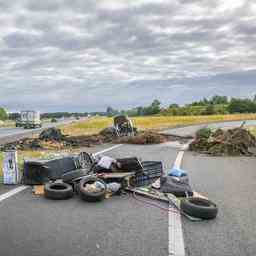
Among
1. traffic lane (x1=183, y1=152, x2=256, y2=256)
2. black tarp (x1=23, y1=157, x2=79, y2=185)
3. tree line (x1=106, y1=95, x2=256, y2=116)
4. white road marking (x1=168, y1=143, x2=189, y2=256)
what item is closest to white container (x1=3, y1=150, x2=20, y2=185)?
black tarp (x1=23, y1=157, x2=79, y2=185)

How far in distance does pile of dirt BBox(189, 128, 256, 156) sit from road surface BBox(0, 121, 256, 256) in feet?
23.6

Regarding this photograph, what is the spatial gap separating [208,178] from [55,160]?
4.06 meters

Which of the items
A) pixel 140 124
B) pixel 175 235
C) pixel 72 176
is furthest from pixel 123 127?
pixel 140 124

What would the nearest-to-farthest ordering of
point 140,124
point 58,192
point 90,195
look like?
point 90,195 < point 58,192 < point 140,124

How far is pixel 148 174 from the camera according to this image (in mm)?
7594

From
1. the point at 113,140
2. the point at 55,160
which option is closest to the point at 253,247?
the point at 55,160

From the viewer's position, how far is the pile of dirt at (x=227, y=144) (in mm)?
14320

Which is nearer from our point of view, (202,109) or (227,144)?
(227,144)

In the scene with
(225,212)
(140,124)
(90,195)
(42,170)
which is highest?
(42,170)

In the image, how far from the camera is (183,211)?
5578mm

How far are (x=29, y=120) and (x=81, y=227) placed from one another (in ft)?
169

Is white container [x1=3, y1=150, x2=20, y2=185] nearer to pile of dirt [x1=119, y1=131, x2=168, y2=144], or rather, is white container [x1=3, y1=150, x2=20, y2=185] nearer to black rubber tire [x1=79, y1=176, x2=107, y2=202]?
black rubber tire [x1=79, y1=176, x2=107, y2=202]

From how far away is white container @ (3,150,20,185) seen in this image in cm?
790

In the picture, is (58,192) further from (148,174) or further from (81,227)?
(148,174)
